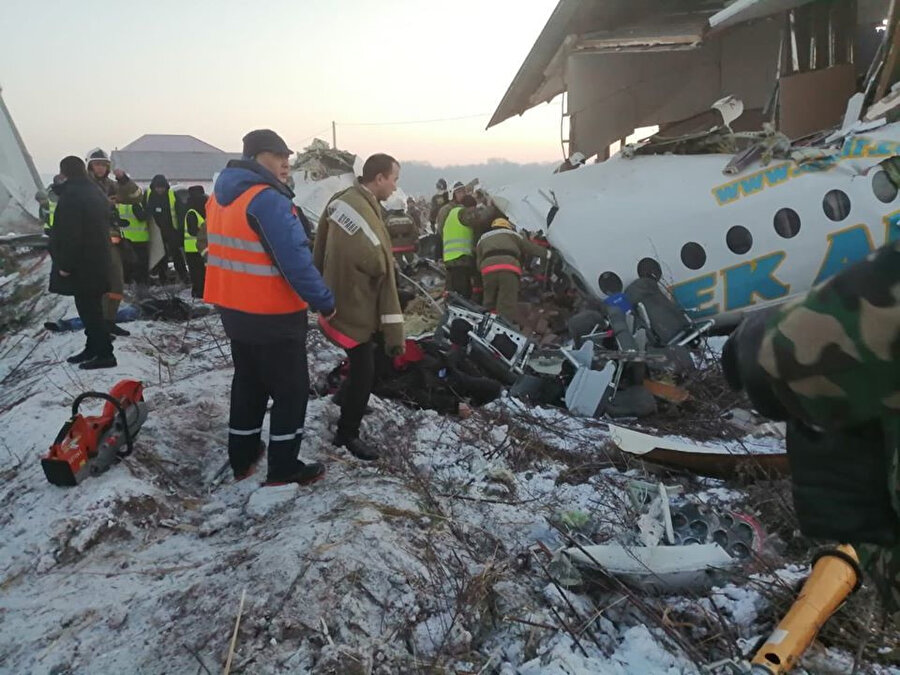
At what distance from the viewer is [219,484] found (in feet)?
11.2

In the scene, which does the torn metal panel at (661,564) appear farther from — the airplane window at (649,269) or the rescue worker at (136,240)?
the rescue worker at (136,240)

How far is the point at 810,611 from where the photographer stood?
203 centimetres

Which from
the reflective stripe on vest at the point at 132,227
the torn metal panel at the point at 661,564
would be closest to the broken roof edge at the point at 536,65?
the reflective stripe on vest at the point at 132,227

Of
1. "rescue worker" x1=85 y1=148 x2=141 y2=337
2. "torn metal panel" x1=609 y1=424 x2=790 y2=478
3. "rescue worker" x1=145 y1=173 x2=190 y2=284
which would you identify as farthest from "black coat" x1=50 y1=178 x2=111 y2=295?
"torn metal panel" x1=609 y1=424 x2=790 y2=478

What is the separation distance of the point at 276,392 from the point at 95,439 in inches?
38.4

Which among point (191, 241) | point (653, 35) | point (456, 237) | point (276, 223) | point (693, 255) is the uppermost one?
point (653, 35)

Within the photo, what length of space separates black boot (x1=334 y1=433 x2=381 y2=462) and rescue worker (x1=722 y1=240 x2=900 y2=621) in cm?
269

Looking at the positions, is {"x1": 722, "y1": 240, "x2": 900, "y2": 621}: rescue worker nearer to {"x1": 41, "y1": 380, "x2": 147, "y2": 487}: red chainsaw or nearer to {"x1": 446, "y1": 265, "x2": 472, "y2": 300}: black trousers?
{"x1": 41, "y1": 380, "x2": 147, "y2": 487}: red chainsaw

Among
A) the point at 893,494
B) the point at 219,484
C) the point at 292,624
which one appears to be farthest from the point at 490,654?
the point at 219,484

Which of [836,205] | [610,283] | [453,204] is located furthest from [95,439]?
[836,205]

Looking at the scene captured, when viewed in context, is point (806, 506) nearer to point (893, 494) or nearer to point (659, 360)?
point (893, 494)

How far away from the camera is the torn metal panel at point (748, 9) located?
7934 mm

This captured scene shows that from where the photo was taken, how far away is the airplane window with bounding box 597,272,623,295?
6449 mm

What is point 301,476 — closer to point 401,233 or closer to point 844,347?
point 844,347
